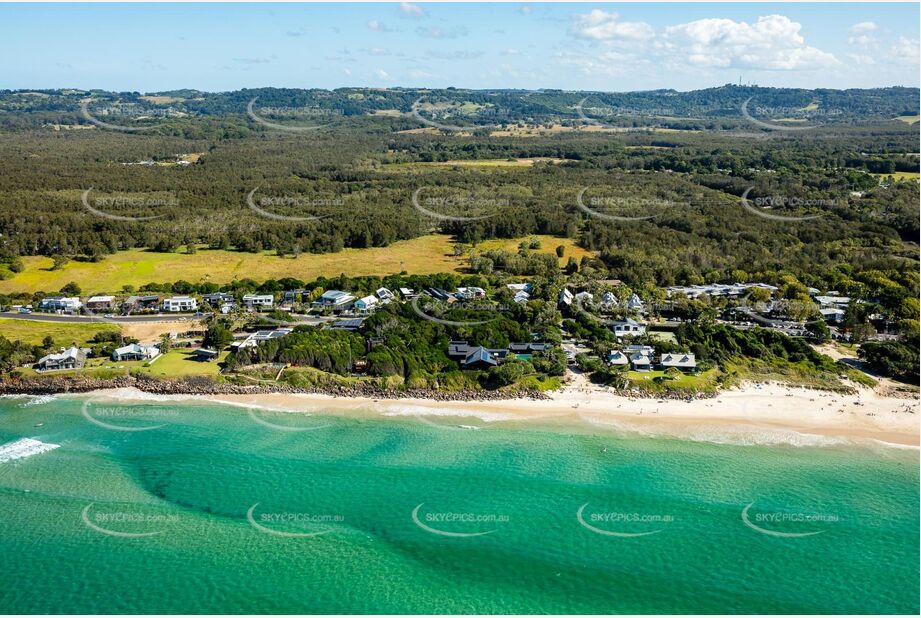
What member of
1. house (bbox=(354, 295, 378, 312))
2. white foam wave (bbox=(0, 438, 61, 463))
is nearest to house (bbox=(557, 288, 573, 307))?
house (bbox=(354, 295, 378, 312))

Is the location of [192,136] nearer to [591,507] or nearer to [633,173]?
[633,173]

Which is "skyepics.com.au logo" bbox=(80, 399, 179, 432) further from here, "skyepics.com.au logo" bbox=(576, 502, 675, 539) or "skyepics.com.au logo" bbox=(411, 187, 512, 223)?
"skyepics.com.au logo" bbox=(411, 187, 512, 223)

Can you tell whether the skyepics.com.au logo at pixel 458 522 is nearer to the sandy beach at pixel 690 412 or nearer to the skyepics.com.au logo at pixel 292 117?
the sandy beach at pixel 690 412

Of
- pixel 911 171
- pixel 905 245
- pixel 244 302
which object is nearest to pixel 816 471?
pixel 244 302

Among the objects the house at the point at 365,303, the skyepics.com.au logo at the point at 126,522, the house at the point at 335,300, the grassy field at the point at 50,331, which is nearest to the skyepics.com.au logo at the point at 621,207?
the house at the point at 365,303

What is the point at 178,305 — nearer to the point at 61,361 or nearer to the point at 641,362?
the point at 61,361

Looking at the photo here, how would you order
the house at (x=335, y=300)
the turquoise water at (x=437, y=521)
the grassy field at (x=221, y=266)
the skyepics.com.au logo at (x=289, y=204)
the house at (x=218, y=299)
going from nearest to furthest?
the turquoise water at (x=437, y=521) → the house at (x=335, y=300) → the house at (x=218, y=299) → the grassy field at (x=221, y=266) → the skyepics.com.au logo at (x=289, y=204)
